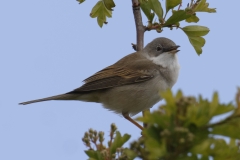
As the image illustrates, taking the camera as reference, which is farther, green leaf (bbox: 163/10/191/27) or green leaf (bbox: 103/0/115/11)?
green leaf (bbox: 103/0/115/11)

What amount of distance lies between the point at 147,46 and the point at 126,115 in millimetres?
1138

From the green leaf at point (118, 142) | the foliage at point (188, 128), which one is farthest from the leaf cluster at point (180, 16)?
the foliage at point (188, 128)

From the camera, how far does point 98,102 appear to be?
5.98 metres

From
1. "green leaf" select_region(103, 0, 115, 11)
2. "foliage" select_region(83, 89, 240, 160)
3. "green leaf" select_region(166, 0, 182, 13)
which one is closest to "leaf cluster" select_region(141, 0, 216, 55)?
"green leaf" select_region(166, 0, 182, 13)

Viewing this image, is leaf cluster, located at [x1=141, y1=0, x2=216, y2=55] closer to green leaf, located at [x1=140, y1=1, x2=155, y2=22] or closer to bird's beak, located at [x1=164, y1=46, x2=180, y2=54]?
green leaf, located at [x1=140, y1=1, x2=155, y2=22]

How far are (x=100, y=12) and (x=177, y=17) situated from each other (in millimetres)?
944

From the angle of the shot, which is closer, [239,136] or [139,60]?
[239,136]

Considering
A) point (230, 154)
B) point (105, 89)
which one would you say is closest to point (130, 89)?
point (105, 89)

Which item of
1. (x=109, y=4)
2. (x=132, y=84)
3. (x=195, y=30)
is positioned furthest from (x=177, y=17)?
(x=132, y=84)

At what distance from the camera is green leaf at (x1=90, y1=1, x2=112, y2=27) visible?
15.6ft

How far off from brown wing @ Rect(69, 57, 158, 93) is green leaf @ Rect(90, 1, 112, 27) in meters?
1.21

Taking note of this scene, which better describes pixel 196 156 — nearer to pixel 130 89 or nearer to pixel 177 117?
pixel 177 117

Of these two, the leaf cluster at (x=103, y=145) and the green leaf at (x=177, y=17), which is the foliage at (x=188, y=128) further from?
the green leaf at (x=177, y=17)

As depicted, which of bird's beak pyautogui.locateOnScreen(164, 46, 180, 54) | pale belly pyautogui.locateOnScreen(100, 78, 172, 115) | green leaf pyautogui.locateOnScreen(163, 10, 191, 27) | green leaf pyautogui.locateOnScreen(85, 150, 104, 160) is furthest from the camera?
bird's beak pyautogui.locateOnScreen(164, 46, 180, 54)
